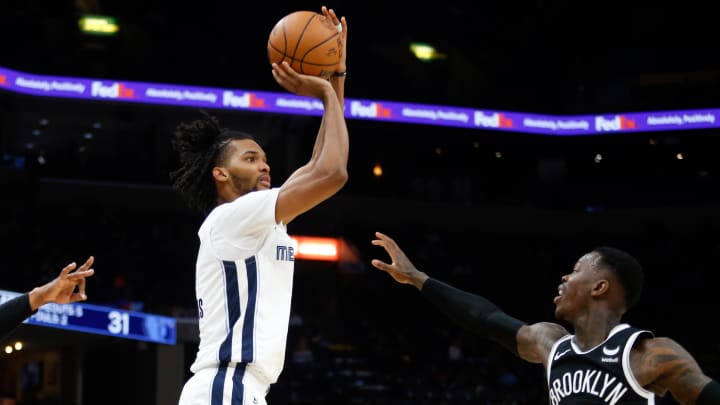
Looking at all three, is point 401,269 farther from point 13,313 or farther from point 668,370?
point 13,313

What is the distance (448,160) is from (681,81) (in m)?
5.50

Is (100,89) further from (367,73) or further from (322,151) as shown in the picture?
(322,151)

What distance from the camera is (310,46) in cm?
420

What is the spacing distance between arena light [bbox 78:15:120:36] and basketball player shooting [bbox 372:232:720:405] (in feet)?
57.8

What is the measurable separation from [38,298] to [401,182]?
59.6 ft

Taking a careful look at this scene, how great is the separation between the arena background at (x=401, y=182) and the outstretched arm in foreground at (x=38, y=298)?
1169 cm

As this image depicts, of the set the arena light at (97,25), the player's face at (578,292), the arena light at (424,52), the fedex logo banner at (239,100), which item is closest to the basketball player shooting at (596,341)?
the player's face at (578,292)

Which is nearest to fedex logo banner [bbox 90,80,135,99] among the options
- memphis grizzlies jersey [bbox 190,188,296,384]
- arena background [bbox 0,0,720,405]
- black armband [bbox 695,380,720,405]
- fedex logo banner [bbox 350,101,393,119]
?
arena background [bbox 0,0,720,405]

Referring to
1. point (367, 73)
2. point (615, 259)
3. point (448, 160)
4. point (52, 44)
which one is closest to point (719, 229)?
point (448, 160)

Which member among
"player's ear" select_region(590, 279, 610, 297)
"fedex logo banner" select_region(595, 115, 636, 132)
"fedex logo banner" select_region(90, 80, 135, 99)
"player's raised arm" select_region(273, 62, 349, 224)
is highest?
"fedex logo banner" select_region(90, 80, 135, 99)

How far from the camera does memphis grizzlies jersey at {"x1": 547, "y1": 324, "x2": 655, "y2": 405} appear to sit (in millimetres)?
3764

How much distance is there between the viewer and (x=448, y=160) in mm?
23125

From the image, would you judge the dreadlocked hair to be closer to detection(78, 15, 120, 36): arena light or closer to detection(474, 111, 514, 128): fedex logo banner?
detection(474, 111, 514, 128): fedex logo banner

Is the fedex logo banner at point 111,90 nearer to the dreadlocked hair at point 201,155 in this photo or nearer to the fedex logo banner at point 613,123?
the fedex logo banner at point 613,123
